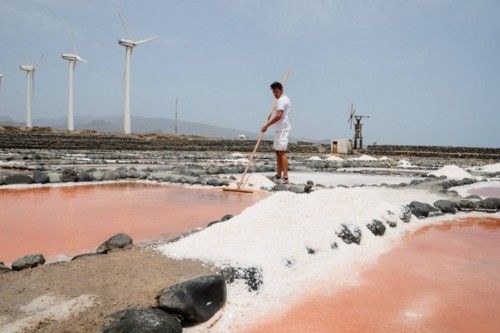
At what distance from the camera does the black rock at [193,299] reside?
2.05 meters

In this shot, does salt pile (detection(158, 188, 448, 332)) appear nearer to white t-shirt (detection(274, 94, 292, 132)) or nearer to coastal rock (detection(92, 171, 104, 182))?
white t-shirt (detection(274, 94, 292, 132))

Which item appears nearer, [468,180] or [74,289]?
[74,289]

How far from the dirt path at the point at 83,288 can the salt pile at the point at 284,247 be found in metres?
0.24

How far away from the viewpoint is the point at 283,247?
9.87 feet

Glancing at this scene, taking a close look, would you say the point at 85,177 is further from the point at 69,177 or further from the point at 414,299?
the point at 414,299

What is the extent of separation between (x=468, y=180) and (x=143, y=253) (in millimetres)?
8436

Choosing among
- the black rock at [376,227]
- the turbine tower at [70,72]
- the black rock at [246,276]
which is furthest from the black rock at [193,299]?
the turbine tower at [70,72]

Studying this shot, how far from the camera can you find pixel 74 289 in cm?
214

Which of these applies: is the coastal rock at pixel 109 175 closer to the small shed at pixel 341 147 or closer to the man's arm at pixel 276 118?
the man's arm at pixel 276 118

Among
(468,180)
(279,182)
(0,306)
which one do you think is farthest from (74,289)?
(468,180)

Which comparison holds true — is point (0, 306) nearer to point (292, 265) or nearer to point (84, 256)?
point (84, 256)

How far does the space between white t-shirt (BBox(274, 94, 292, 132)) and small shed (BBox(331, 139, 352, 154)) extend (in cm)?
1825

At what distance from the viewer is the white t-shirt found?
24.5 feet

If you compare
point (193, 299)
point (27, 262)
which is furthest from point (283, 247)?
point (27, 262)
